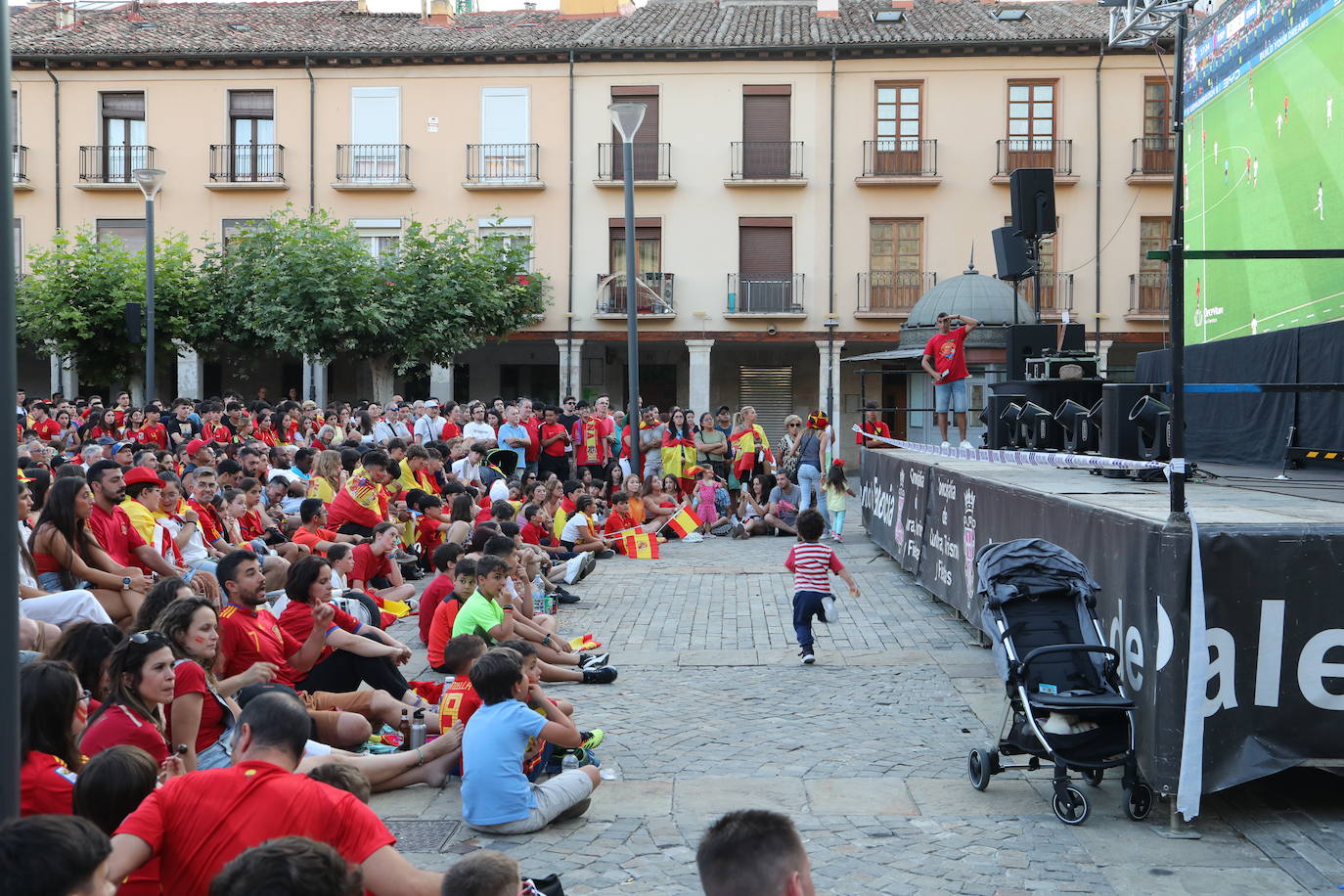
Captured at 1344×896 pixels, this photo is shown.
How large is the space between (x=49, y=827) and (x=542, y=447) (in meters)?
17.8

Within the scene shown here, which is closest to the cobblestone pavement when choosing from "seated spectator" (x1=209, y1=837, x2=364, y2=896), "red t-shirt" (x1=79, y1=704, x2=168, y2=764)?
"red t-shirt" (x1=79, y1=704, x2=168, y2=764)

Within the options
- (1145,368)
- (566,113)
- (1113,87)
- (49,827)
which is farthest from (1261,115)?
(566,113)

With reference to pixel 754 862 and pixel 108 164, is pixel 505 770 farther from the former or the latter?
pixel 108 164

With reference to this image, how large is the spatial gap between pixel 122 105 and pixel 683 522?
2317 cm

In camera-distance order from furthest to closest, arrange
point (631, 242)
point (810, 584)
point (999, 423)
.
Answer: point (631, 242) → point (999, 423) → point (810, 584)

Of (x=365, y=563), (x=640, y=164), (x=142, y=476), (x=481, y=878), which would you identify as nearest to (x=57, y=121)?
(x=640, y=164)

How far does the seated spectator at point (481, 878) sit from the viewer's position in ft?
11.1

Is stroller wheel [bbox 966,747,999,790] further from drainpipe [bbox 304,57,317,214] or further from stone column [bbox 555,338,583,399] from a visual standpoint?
drainpipe [bbox 304,57,317,214]

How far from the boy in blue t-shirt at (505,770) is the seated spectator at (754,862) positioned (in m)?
3.28

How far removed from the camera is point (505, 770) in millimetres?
6098

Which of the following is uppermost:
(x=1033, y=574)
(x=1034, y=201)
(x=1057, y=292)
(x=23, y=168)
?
(x=23, y=168)

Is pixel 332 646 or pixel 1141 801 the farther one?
pixel 332 646

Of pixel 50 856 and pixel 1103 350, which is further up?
pixel 1103 350

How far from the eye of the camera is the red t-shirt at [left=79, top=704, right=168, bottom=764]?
5035 mm
